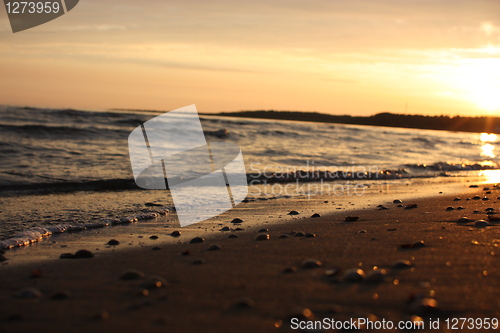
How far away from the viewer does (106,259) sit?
3.58m

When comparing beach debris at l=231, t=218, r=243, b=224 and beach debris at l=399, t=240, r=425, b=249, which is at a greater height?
beach debris at l=399, t=240, r=425, b=249

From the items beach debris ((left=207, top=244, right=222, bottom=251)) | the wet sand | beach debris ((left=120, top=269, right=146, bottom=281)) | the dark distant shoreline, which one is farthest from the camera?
the dark distant shoreline

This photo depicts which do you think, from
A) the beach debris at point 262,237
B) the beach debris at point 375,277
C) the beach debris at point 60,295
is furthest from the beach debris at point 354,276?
the beach debris at point 60,295

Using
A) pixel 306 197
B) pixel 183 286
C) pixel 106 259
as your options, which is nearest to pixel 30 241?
pixel 106 259

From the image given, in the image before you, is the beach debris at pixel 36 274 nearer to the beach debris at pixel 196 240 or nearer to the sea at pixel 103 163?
the beach debris at pixel 196 240

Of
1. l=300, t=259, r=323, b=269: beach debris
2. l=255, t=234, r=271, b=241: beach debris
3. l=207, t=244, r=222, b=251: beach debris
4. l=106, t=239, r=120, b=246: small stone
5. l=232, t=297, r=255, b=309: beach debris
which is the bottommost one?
l=106, t=239, r=120, b=246: small stone

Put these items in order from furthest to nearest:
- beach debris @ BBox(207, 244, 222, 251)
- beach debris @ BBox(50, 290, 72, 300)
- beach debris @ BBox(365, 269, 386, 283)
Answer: beach debris @ BBox(207, 244, 222, 251) < beach debris @ BBox(365, 269, 386, 283) < beach debris @ BBox(50, 290, 72, 300)

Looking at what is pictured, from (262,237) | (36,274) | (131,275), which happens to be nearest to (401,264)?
(262,237)

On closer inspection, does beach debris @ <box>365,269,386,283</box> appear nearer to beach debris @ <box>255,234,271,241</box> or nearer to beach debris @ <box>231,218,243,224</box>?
beach debris @ <box>255,234,271,241</box>

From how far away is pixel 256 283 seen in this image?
274 centimetres

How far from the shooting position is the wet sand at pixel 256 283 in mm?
2184

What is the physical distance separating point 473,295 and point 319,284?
2.90ft

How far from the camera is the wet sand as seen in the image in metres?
2.18

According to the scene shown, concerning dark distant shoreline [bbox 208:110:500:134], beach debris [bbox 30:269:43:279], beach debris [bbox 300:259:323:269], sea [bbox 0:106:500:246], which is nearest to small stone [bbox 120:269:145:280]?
beach debris [bbox 30:269:43:279]
